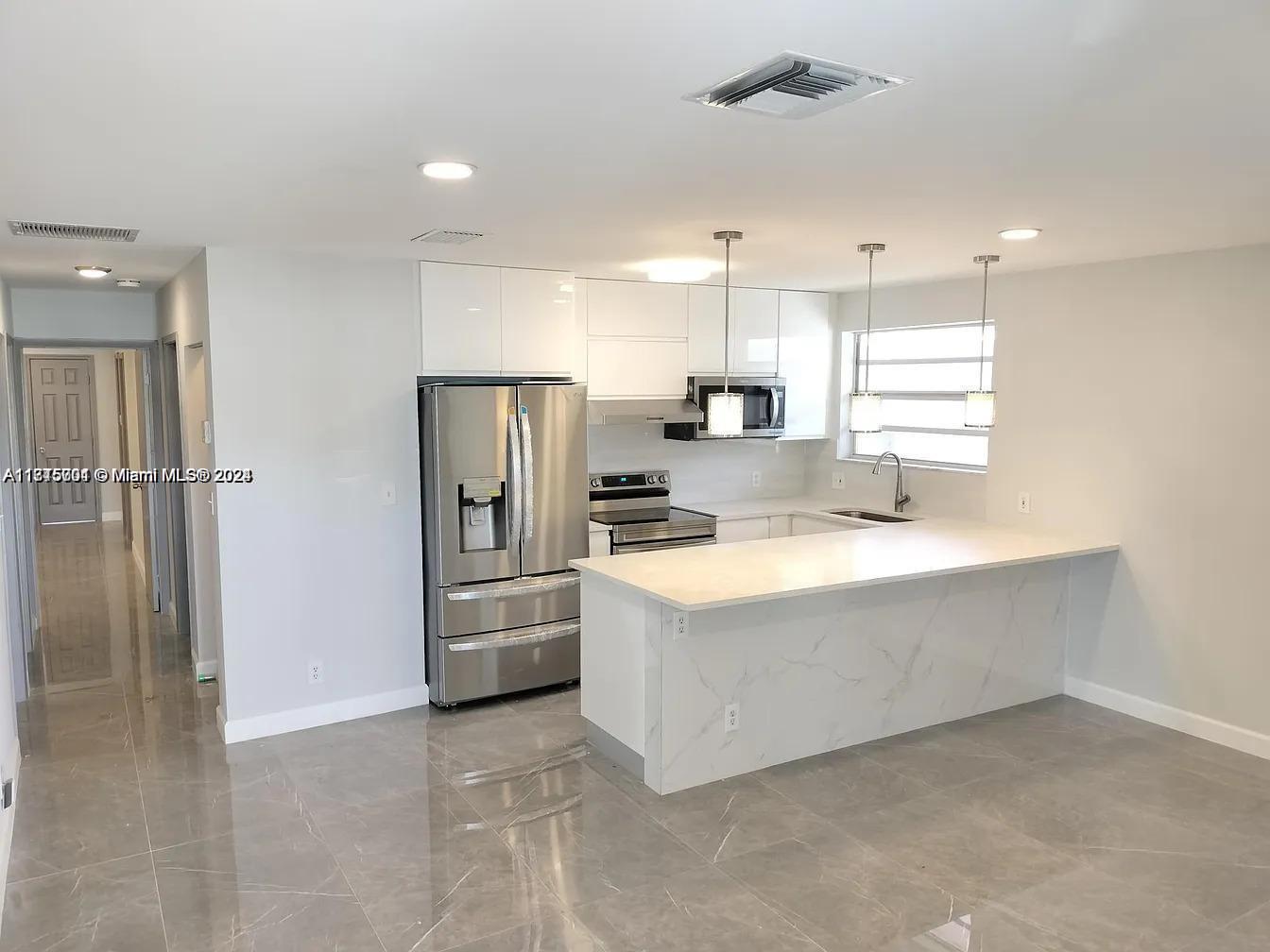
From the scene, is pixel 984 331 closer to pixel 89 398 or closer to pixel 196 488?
pixel 196 488

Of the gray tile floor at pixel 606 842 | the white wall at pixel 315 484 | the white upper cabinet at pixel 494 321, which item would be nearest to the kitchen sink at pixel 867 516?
the gray tile floor at pixel 606 842

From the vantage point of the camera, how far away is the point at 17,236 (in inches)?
142

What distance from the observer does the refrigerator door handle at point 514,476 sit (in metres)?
4.59

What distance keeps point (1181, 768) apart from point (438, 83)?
409 cm

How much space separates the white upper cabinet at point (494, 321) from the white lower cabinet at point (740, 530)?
1463mm

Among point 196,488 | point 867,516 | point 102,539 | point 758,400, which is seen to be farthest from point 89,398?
point 867,516

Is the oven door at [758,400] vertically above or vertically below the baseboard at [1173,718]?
above

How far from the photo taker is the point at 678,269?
471 cm

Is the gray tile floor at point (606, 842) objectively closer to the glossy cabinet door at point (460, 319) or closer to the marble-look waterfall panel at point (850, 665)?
the marble-look waterfall panel at point (850, 665)

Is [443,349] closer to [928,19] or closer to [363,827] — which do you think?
[363,827]

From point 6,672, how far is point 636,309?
11.8 feet

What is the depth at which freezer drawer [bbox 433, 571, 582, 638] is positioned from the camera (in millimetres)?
4598

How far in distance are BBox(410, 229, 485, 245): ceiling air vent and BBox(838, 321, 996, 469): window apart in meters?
2.58

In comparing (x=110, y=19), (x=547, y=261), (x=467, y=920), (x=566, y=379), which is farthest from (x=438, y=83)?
(x=566, y=379)
